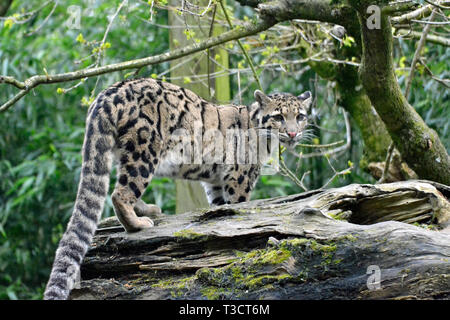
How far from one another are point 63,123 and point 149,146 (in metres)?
5.65

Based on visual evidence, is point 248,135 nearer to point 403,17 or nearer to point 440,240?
point 403,17

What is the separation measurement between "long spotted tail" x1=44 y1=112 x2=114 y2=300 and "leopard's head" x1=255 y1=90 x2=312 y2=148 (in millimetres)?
1905

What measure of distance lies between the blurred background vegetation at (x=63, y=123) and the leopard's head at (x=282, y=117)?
5.57 feet

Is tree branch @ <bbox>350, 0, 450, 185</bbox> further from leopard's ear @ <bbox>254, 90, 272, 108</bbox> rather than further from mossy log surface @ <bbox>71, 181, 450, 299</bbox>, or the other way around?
leopard's ear @ <bbox>254, 90, 272, 108</bbox>

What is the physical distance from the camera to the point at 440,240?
4.00 metres

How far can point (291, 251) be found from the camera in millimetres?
4184

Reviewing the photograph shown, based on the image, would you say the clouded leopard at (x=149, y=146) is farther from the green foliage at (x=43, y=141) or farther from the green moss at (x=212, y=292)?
the green foliage at (x=43, y=141)

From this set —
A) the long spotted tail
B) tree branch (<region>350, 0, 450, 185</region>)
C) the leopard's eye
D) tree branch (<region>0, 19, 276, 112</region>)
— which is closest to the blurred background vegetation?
the leopard's eye

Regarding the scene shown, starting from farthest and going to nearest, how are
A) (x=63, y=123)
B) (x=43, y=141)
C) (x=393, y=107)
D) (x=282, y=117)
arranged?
(x=63, y=123) → (x=43, y=141) → (x=282, y=117) → (x=393, y=107)

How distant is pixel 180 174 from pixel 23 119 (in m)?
5.59

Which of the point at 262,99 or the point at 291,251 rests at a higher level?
the point at 262,99

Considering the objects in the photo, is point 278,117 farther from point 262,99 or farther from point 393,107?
point 393,107

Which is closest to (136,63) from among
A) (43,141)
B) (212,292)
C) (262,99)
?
(262,99)

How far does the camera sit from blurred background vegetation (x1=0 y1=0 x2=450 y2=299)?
8672mm
